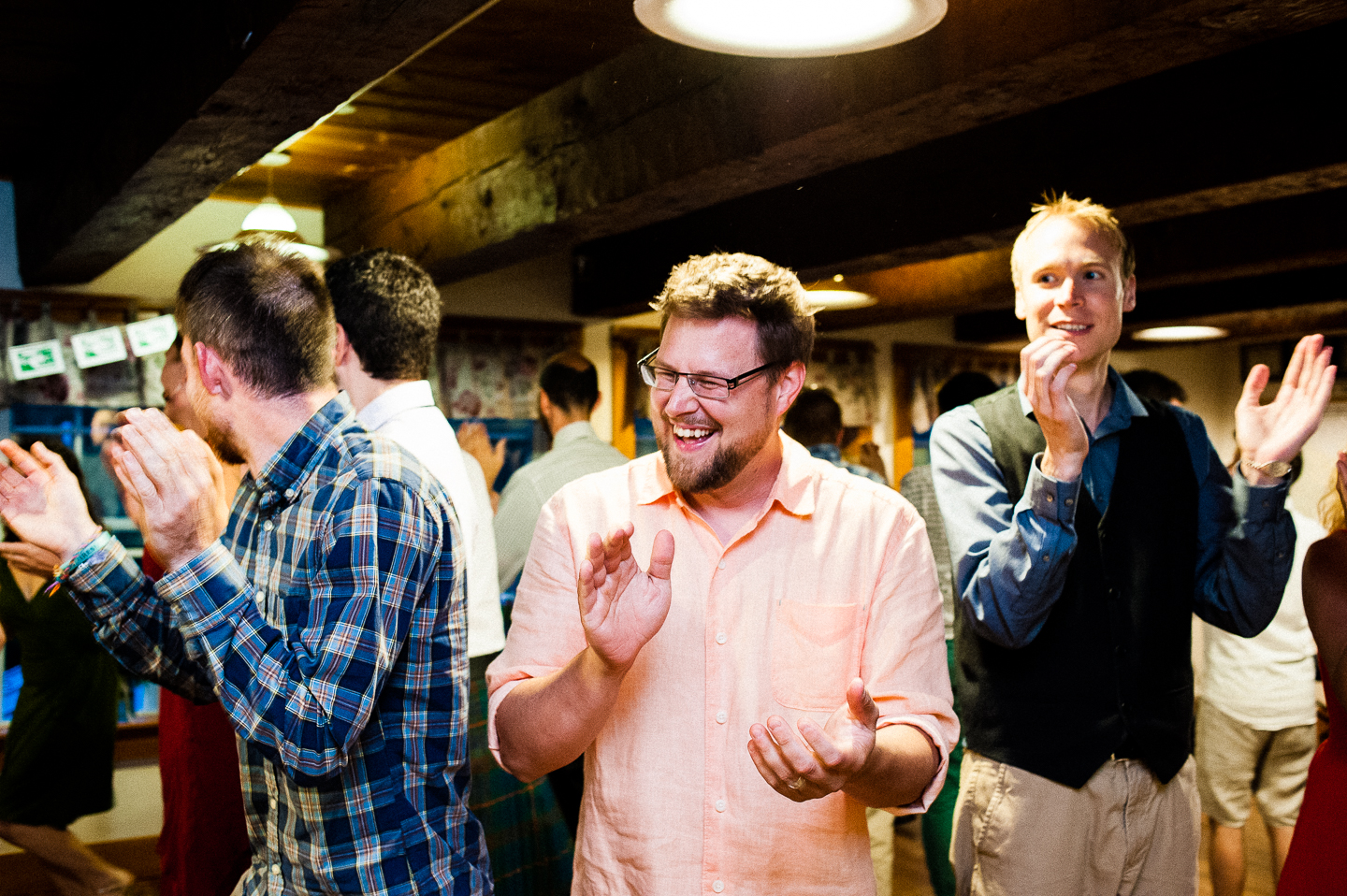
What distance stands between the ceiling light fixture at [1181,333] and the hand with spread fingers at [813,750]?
5734 millimetres

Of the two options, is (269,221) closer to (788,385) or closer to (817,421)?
(817,421)

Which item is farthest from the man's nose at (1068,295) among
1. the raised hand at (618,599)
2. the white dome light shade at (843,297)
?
the white dome light shade at (843,297)

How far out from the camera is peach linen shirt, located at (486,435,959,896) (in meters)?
1.43

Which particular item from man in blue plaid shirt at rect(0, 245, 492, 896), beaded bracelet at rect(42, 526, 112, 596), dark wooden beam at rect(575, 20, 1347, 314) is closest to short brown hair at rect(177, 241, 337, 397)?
man in blue plaid shirt at rect(0, 245, 492, 896)

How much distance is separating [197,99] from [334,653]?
1628 mm

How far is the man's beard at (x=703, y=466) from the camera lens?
4.88 ft

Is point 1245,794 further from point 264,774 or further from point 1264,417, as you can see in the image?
point 264,774

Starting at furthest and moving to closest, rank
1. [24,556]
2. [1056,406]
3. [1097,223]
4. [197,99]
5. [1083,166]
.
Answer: [1083,166] < [197,99] < [24,556] < [1097,223] < [1056,406]

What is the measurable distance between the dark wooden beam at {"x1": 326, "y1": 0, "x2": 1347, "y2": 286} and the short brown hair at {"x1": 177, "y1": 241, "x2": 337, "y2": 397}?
4.36 ft

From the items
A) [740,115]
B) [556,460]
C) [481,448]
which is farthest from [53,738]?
[740,115]

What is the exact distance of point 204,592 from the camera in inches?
51.9

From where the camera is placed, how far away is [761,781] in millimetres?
1436

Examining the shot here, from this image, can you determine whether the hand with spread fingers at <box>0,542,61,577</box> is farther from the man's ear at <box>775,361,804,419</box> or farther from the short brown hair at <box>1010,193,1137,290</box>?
the short brown hair at <box>1010,193,1137,290</box>

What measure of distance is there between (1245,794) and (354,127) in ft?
12.4
